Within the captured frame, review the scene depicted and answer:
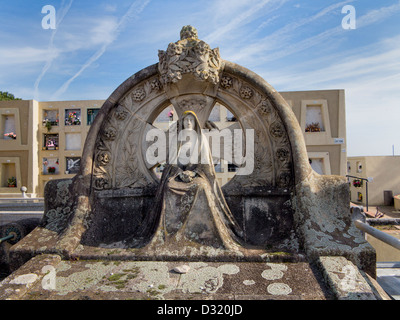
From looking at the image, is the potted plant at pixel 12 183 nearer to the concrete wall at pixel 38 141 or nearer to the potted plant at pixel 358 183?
the concrete wall at pixel 38 141

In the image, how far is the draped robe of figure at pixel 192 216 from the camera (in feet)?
13.6

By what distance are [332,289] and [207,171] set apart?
7.80 ft

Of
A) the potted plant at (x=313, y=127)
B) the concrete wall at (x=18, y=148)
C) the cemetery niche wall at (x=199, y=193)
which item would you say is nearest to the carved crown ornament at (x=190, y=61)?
the cemetery niche wall at (x=199, y=193)

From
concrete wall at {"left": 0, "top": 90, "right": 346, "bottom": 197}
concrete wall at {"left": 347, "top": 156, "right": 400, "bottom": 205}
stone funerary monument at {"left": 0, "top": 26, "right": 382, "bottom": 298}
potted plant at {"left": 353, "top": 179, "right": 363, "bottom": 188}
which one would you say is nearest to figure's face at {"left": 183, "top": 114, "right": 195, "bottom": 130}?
stone funerary monument at {"left": 0, "top": 26, "right": 382, "bottom": 298}

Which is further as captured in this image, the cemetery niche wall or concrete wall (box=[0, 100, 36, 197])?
concrete wall (box=[0, 100, 36, 197])

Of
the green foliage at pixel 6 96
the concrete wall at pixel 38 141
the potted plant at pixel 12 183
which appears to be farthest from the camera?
the green foliage at pixel 6 96

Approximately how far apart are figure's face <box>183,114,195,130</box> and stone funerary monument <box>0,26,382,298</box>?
0.07 feet

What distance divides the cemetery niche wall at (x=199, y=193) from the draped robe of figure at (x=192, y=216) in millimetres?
16

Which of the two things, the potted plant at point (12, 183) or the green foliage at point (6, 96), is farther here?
the green foliage at point (6, 96)

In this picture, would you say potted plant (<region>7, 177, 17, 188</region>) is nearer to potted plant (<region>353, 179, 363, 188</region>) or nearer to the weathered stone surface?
the weathered stone surface

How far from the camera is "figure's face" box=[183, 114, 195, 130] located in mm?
4988

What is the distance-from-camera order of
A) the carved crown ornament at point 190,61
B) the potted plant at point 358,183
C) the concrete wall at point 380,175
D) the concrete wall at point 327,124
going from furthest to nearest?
the concrete wall at point 380,175 < the potted plant at point 358,183 < the concrete wall at point 327,124 < the carved crown ornament at point 190,61

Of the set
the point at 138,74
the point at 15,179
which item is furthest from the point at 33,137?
the point at 138,74

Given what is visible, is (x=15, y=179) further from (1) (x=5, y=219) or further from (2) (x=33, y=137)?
(1) (x=5, y=219)
